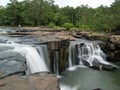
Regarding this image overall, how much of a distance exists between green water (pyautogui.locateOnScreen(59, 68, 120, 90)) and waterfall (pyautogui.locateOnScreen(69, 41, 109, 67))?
1.81 m

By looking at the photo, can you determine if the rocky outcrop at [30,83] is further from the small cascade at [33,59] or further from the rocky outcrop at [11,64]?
the small cascade at [33,59]

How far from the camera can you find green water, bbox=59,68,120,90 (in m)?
12.9

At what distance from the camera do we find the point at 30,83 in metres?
6.23

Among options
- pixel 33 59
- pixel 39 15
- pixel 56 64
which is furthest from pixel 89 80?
pixel 39 15

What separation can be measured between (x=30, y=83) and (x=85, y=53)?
1419cm

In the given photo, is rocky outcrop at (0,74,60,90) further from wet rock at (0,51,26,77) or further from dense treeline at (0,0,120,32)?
dense treeline at (0,0,120,32)

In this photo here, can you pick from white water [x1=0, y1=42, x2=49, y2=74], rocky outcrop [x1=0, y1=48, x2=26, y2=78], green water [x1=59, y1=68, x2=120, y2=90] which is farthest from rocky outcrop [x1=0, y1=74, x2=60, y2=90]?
green water [x1=59, y1=68, x2=120, y2=90]

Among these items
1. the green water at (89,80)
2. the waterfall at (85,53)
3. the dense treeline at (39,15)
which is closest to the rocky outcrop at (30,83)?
the green water at (89,80)

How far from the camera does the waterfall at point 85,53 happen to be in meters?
18.7

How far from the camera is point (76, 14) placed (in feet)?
159

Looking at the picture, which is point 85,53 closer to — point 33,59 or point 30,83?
point 33,59

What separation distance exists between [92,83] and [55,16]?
31199 millimetres

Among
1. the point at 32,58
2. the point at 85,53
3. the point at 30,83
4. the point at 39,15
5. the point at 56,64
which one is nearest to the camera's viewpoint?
the point at 30,83

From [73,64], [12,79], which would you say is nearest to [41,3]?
[73,64]
